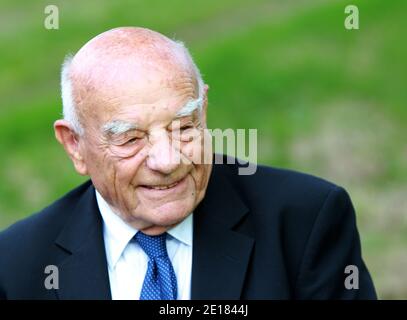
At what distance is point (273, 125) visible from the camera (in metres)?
7.54

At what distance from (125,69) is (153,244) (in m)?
0.61

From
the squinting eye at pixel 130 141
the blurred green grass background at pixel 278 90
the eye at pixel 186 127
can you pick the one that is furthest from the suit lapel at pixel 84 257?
the blurred green grass background at pixel 278 90

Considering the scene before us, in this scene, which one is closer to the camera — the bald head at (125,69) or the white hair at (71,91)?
the bald head at (125,69)

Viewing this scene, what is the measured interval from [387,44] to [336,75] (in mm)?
637

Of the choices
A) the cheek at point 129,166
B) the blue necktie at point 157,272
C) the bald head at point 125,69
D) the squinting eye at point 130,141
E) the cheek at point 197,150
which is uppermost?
the bald head at point 125,69

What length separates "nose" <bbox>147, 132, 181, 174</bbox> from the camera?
3.39 meters

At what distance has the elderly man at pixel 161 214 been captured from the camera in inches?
134

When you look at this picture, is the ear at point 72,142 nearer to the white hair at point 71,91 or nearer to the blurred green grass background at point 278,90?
the white hair at point 71,91

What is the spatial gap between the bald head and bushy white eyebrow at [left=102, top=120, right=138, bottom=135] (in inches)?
2.4

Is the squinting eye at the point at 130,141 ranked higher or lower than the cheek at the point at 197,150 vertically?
higher

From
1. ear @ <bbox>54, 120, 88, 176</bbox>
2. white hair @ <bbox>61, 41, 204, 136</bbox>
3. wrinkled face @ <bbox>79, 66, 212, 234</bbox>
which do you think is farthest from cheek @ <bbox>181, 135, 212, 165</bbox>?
ear @ <bbox>54, 120, 88, 176</bbox>

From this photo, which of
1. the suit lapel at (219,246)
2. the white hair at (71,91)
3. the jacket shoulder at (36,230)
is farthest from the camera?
the jacket shoulder at (36,230)

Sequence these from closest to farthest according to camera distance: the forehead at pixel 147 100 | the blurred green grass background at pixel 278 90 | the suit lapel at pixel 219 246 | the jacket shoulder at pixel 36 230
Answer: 1. the forehead at pixel 147 100
2. the suit lapel at pixel 219 246
3. the jacket shoulder at pixel 36 230
4. the blurred green grass background at pixel 278 90

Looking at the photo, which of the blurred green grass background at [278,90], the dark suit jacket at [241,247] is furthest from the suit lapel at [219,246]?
the blurred green grass background at [278,90]
